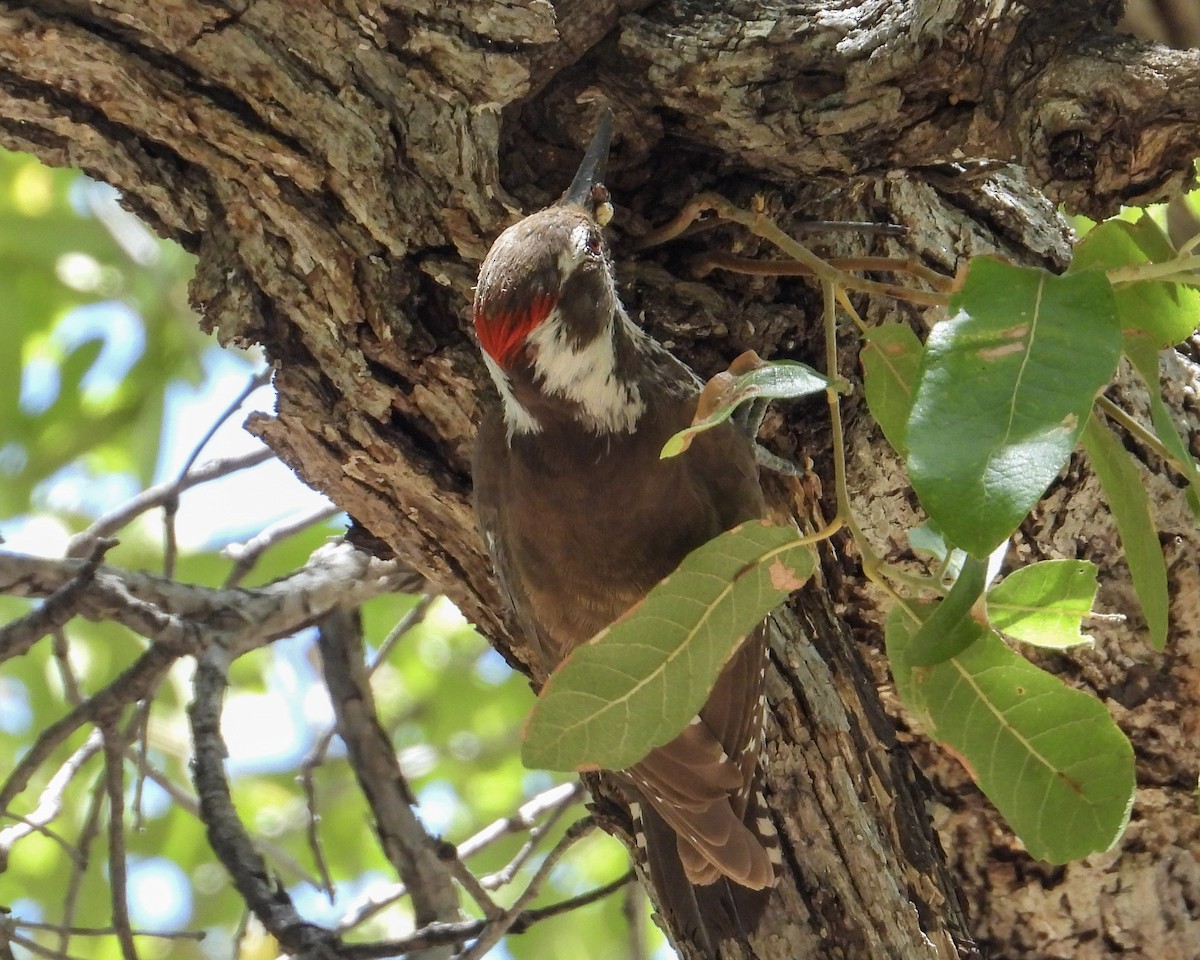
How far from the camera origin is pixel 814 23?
1917 millimetres

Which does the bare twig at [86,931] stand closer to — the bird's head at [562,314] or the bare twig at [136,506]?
the bare twig at [136,506]

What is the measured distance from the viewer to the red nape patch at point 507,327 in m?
1.96

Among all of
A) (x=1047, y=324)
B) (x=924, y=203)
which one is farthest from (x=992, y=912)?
(x=1047, y=324)

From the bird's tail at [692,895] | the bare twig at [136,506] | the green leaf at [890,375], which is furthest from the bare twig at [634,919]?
the green leaf at [890,375]

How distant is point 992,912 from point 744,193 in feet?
4.77

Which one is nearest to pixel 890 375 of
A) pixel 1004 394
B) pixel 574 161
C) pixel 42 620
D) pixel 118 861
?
pixel 1004 394

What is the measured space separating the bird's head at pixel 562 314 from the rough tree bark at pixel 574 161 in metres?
0.08

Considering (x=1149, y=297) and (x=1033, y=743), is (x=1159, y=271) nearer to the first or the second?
(x=1149, y=297)

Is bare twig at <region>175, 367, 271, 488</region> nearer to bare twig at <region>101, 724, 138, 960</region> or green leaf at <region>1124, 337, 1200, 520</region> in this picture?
bare twig at <region>101, 724, 138, 960</region>

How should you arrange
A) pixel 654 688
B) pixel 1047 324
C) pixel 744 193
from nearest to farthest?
1. pixel 1047 324
2. pixel 654 688
3. pixel 744 193

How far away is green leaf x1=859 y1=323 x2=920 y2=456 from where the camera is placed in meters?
1.69

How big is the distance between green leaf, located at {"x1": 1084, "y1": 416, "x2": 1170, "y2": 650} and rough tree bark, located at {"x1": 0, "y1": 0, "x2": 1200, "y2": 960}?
1.76ft

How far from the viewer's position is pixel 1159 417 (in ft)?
4.92

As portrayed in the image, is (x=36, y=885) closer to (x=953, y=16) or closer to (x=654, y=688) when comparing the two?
(x=654, y=688)
